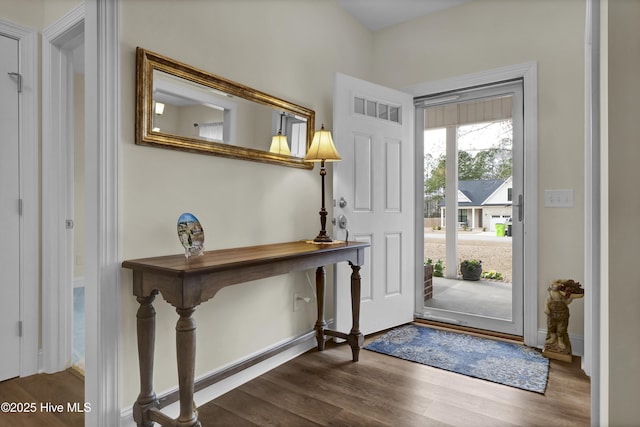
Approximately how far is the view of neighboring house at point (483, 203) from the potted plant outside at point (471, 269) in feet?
1.01

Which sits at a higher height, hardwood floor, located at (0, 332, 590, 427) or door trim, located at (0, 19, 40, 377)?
door trim, located at (0, 19, 40, 377)

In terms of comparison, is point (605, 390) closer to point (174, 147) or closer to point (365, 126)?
point (174, 147)

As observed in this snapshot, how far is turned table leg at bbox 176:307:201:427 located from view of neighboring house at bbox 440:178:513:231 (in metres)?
2.47

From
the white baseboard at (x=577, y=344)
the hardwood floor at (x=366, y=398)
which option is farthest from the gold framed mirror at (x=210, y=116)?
the white baseboard at (x=577, y=344)

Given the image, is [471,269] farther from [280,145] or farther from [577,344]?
[280,145]

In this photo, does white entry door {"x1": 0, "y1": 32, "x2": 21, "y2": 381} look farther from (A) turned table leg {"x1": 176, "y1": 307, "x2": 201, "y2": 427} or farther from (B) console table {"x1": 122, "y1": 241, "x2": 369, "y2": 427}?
(A) turned table leg {"x1": 176, "y1": 307, "x2": 201, "y2": 427}

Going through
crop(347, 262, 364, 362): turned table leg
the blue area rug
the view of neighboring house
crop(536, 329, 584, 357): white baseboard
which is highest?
the view of neighboring house

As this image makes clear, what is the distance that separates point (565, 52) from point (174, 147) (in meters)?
2.77

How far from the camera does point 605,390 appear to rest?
108 centimetres

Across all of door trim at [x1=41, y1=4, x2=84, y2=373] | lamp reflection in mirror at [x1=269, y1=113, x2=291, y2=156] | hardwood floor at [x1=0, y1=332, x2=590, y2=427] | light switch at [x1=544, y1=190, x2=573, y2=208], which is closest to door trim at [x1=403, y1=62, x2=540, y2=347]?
light switch at [x1=544, y1=190, x2=573, y2=208]

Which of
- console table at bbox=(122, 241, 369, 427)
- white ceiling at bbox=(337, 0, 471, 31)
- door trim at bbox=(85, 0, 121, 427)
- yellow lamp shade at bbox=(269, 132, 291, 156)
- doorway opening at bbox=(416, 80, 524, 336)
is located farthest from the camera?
white ceiling at bbox=(337, 0, 471, 31)

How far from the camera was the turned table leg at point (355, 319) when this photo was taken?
246 centimetres

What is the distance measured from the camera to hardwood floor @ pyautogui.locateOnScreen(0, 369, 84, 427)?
175cm

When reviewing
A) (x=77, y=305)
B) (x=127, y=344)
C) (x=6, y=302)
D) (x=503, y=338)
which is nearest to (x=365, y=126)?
(x=503, y=338)
